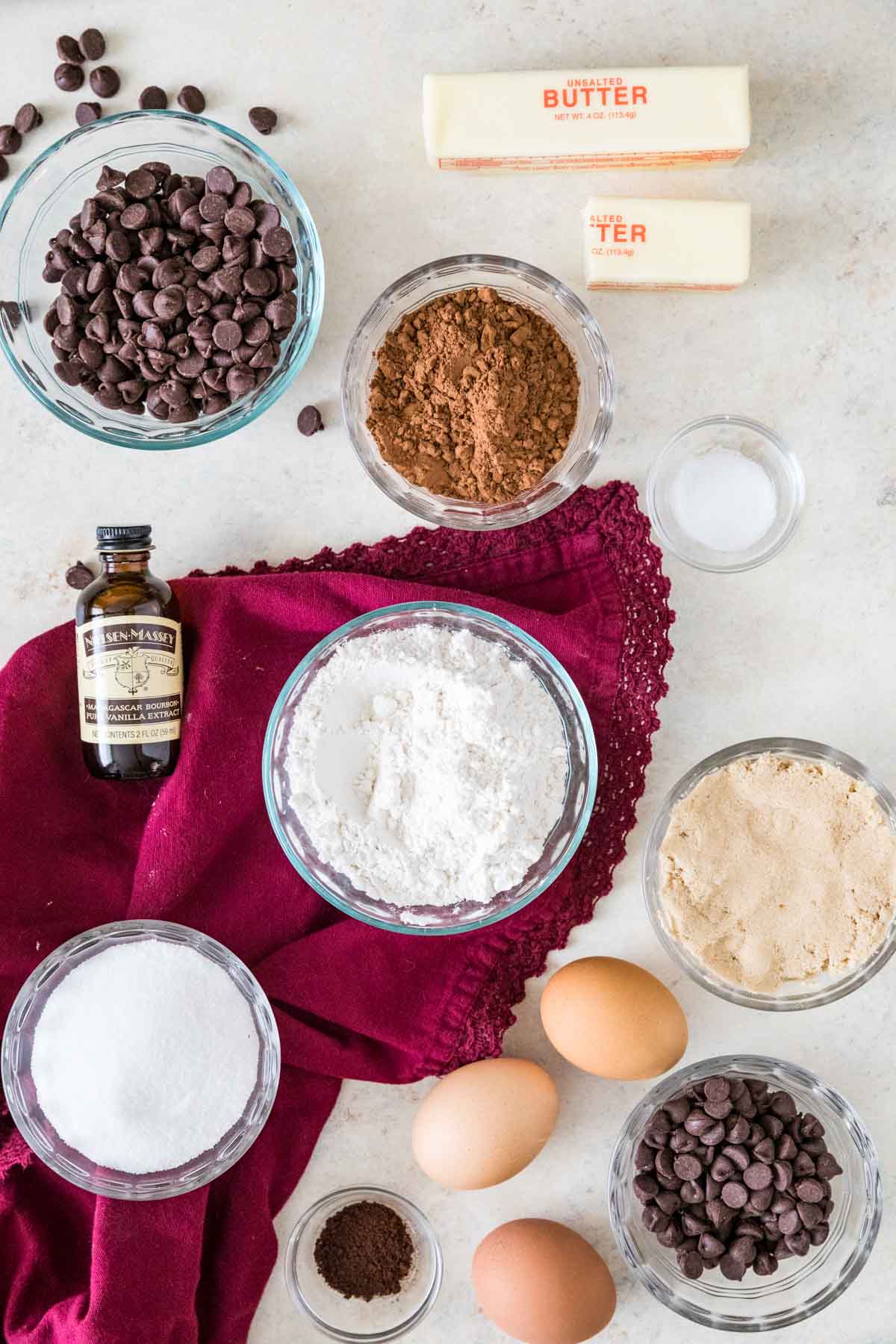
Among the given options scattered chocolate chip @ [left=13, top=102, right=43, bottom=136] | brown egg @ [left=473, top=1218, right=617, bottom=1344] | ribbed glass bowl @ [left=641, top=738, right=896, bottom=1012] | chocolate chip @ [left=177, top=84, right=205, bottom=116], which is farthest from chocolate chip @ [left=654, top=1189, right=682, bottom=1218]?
scattered chocolate chip @ [left=13, top=102, right=43, bottom=136]

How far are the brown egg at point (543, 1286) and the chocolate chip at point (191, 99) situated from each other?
63.7 inches

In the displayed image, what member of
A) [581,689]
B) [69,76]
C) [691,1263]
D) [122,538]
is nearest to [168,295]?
[122,538]

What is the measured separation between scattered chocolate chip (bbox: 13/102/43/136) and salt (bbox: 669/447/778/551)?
1.05 m

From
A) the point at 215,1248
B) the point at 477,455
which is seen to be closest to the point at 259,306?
the point at 477,455

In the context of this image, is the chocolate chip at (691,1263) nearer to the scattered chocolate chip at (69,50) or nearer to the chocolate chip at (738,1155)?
the chocolate chip at (738,1155)

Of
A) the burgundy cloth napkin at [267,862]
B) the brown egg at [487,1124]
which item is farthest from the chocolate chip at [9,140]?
the brown egg at [487,1124]

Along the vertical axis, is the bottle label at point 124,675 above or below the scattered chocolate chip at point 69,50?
below

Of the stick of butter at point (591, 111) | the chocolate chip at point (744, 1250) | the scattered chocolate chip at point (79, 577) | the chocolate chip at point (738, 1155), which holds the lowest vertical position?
the chocolate chip at point (744, 1250)

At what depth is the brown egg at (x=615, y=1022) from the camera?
4.33ft

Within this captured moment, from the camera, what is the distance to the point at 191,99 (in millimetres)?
1449

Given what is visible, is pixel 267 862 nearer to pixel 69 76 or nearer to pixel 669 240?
pixel 669 240

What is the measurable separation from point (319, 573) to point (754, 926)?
30.0 inches

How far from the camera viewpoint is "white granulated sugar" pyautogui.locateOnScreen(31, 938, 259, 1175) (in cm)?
134

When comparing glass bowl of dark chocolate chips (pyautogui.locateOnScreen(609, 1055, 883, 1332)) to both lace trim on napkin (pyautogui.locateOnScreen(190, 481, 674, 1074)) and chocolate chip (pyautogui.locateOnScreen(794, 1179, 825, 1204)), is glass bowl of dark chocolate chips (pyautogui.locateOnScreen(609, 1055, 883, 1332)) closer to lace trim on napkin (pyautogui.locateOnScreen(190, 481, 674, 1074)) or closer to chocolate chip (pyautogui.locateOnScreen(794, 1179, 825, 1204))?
chocolate chip (pyautogui.locateOnScreen(794, 1179, 825, 1204))
